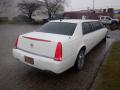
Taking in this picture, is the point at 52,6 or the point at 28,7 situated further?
the point at 52,6

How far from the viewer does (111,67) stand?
4.32m

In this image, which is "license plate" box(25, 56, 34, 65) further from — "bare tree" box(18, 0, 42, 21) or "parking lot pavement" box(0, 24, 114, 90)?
"bare tree" box(18, 0, 42, 21)

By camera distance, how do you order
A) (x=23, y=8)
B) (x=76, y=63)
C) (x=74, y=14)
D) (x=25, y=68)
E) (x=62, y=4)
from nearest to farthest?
(x=76, y=63) → (x=25, y=68) → (x=74, y=14) → (x=23, y=8) → (x=62, y=4)

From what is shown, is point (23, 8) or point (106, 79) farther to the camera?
point (23, 8)

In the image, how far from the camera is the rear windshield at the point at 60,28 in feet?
13.5

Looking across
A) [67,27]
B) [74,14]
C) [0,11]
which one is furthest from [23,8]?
[67,27]

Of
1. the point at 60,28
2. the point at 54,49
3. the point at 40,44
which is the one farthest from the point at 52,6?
the point at 54,49

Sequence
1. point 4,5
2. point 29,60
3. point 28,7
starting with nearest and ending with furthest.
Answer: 1. point 29,60
2. point 28,7
3. point 4,5

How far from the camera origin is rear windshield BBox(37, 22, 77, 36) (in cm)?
412

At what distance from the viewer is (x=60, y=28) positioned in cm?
435

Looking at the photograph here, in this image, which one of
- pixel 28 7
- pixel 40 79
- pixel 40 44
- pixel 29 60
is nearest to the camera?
pixel 40 44

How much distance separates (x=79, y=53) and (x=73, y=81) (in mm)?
876

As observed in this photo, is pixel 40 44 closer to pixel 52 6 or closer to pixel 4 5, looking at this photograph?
pixel 52 6

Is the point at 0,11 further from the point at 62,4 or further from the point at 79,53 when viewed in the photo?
the point at 79,53
